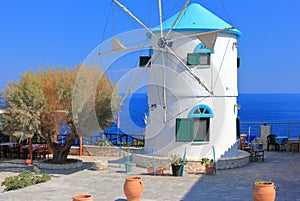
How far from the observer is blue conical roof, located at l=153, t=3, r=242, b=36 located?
1563cm

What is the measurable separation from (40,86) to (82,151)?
4967 mm

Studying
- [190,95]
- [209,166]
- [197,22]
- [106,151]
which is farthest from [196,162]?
[106,151]

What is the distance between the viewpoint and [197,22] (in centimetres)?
1596

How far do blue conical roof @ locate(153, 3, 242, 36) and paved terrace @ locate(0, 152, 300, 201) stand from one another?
5492mm

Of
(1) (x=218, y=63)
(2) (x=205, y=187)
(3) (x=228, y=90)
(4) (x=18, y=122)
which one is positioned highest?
(1) (x=218, y=63)

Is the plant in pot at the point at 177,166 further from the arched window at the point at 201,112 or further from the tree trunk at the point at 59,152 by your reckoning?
the tree trunk at the point at 59,152

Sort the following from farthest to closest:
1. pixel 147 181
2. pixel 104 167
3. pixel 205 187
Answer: pixel 104 167 < pixel 147 181 < pixel 205 187

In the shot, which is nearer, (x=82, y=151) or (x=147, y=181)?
(x=147, y=181)

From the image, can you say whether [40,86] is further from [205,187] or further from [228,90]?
[205,187]

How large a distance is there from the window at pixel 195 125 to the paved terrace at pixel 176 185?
1601mm

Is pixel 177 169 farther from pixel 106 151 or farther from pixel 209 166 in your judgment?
pixel 106 151

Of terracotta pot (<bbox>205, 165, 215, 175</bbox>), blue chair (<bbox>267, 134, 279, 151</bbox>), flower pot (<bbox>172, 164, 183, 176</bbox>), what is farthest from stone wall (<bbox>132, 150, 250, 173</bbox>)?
blue chair (<bbox>267, 134, 279, 151</bbox>)

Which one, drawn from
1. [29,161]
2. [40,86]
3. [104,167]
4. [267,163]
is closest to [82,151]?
[29,161]

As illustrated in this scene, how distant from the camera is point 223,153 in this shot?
1612 centimetres
